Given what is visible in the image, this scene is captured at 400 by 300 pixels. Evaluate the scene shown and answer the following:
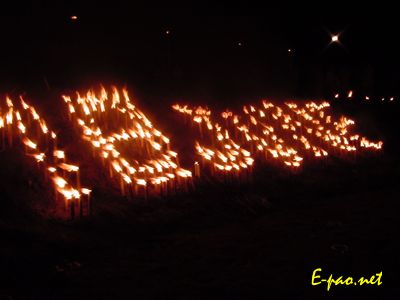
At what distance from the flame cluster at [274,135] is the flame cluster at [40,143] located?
402cm

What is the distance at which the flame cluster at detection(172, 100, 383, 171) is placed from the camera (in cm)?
1416

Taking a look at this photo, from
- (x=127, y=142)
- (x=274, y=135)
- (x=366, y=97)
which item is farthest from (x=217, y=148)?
(x=366, y=97)

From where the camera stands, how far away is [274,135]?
53.7 ft

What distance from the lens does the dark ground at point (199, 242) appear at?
641 cm

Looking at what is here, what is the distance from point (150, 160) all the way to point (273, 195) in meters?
3.18

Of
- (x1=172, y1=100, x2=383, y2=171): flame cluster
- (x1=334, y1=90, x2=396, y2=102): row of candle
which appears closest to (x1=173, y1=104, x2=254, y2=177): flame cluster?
(x1=172, y1=100, x2=383, y2=171): flame cluster

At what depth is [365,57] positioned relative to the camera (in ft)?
112

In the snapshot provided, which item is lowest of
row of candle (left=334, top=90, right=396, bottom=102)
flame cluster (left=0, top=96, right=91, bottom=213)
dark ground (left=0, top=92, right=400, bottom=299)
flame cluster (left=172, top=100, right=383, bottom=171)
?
dark ground (left=0, top=92, right=400, bottom=299)

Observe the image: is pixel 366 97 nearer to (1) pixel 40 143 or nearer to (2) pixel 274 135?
(2) pixel 274 135

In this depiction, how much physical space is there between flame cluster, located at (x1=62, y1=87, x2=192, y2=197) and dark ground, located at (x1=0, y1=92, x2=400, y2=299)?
1.37ft

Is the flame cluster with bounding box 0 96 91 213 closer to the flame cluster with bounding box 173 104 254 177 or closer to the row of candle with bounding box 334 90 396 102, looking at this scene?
the flame cluster with bounding box 173 104 254 177

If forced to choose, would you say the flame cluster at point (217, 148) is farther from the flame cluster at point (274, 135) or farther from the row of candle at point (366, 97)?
the row of candle at point (366, 97)

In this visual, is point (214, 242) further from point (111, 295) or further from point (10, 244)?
point (10, 244)

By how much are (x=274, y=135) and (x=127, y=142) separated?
5970mm
